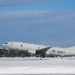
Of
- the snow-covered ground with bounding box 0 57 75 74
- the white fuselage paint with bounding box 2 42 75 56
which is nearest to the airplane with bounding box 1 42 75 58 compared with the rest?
the white fuselage paint with bounding box 2 42 75 56

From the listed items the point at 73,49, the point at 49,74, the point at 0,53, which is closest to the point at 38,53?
the point at 73,49

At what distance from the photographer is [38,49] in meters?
91.6

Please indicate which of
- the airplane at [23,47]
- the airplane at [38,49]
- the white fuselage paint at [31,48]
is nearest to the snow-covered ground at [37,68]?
the airplane at [23,47]

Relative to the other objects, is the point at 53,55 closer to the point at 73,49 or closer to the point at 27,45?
the point at 73,49

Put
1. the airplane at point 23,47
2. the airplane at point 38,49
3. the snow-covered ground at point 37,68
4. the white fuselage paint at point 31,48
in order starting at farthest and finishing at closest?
1. the airplane at point 38,49
2. the white fuselage paint at point 31,48
3. the airplane at point 23,47
4. the snow-covered ground at point 37,68

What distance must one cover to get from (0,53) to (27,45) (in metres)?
81.2

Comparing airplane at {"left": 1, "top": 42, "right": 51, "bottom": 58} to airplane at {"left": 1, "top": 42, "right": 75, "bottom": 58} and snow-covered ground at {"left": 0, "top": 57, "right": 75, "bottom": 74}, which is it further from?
snow-covered ground at {"left": 0, "top": 57, "right": 75, "bottom": 74}

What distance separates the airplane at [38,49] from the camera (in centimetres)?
8588

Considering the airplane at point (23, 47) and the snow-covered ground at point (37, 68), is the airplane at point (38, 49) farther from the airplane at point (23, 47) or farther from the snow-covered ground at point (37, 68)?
the snow-covered ground at point (37, 68)

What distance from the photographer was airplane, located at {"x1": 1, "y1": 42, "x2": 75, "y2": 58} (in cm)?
8588

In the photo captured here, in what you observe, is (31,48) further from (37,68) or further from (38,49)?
(37,68)

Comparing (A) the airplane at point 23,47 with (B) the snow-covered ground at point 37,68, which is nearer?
(B) the snow-covered ground at point 37,68

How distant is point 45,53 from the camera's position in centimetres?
9331

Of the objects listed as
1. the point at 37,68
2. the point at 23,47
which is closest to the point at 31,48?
the point at 23,47
